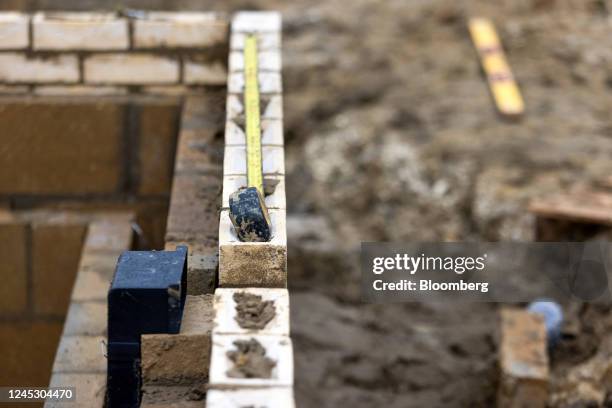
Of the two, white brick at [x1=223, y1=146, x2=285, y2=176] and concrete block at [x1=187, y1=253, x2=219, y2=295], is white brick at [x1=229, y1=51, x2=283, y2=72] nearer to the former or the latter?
white brick at [x1=223, y1=146, x2=285, y2=176]

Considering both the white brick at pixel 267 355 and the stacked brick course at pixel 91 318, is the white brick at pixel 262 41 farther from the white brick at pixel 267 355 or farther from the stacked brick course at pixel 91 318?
the white brick at pixel 267 355

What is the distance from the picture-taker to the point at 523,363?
7355 mm

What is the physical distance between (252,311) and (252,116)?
58.4 inches

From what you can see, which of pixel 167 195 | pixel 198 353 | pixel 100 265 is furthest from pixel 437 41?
pixel 198 353

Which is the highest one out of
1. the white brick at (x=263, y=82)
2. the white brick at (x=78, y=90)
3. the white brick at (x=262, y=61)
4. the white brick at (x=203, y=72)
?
the white brick at (x=262, y=61)

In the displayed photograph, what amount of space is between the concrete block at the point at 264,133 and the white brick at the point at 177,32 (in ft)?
4.46

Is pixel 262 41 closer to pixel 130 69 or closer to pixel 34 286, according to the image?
pixel 130 69

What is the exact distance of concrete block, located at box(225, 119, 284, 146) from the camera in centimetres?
465

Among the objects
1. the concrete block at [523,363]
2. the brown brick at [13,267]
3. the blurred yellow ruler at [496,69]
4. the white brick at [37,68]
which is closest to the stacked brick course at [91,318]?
the brown brick at [13,267]

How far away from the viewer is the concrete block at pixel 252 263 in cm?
373

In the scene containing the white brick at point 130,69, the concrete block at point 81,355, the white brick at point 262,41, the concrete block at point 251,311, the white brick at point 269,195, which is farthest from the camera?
the white brick at point 130,69

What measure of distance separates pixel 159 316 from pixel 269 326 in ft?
1.29

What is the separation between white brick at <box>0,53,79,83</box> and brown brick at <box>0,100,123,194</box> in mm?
159

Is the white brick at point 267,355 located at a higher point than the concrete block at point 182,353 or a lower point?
higher
